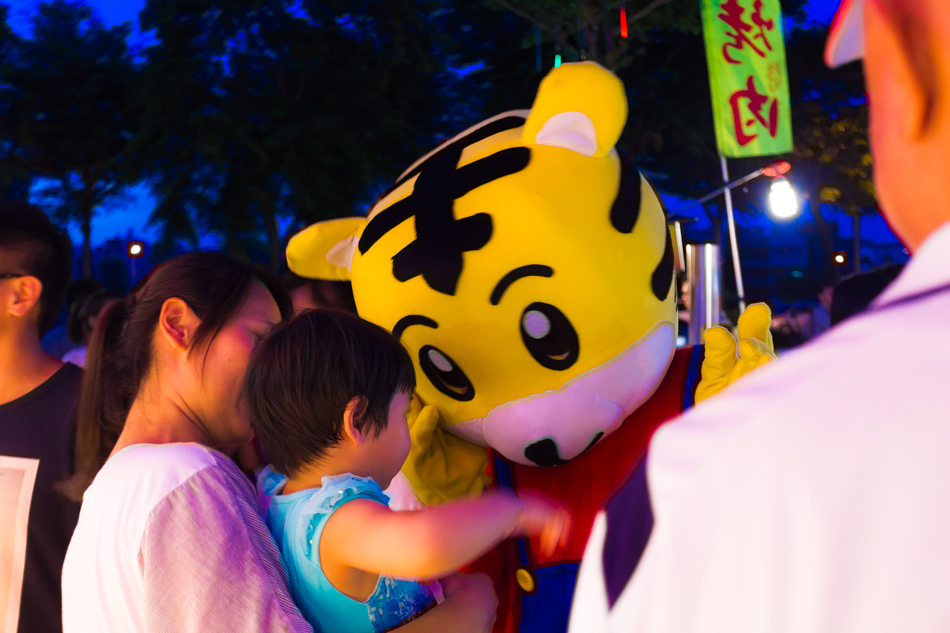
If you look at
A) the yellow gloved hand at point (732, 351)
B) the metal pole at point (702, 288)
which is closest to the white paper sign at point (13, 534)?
the yellow gloved hand at point (732, 351)

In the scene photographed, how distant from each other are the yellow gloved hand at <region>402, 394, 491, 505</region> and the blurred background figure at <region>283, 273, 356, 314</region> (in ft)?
2.52

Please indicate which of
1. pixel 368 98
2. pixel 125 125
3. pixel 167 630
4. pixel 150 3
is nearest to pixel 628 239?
pixel 167 630

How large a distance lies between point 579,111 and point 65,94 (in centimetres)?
1573

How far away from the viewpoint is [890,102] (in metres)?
0.54

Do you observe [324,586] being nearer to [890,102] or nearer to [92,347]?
[92,347]

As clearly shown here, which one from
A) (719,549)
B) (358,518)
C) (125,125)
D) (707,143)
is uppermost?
(125,125)

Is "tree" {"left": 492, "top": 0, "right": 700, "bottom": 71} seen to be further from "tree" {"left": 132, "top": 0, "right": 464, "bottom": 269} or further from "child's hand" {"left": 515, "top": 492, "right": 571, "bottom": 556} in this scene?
"child's hand" {"left": 515, "top": 492, "right": 571, "bottom": 556}

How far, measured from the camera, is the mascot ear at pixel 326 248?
2.08 m

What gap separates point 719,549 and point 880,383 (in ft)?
0.44

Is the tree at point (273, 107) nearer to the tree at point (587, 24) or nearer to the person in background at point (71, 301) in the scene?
the tree at point (587, 24)

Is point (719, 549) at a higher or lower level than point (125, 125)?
lower

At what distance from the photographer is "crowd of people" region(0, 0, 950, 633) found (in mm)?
456

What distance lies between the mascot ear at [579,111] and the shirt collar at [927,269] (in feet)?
4.26

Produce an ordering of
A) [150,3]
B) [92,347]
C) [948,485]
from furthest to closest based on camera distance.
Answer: [150,3] → [92,347] → [948,485]
